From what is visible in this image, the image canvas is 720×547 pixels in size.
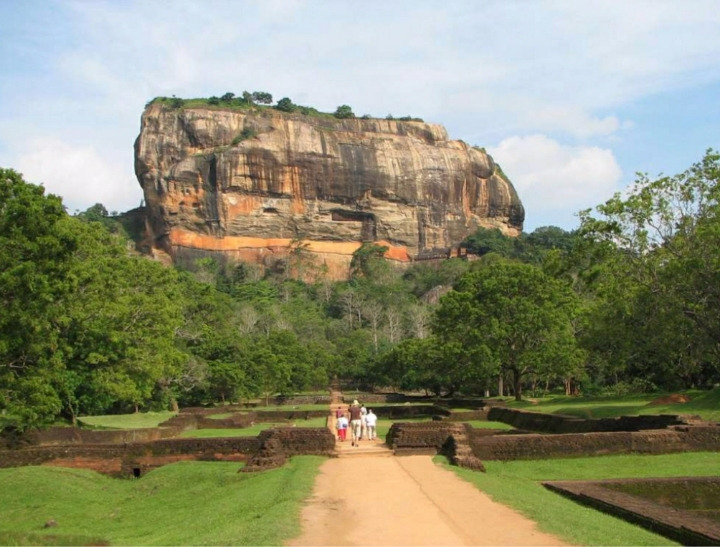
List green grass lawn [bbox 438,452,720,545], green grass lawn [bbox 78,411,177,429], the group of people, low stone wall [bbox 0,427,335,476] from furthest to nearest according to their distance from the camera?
green grass lawn [bbox 78,411,177,429] < the group of people < low stone wall [bbox 0,427,335,476] < green grass lawn [bbox 438,452,720,545]

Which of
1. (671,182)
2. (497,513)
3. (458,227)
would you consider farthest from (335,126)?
(497,513)

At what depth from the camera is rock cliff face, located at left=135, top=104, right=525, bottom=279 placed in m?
109

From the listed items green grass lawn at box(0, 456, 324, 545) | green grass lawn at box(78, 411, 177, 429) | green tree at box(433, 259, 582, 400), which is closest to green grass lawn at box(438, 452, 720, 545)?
green grass lawn at box(0, 456, 324, 545)

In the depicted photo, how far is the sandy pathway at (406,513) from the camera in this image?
8867 mm

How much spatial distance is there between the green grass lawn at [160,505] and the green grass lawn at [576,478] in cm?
318

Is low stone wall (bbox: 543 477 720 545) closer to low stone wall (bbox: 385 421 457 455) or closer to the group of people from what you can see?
low stone wall (bbox: 385 421 457 455)

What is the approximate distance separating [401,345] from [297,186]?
59541 mm

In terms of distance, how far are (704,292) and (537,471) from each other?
41.4 feet

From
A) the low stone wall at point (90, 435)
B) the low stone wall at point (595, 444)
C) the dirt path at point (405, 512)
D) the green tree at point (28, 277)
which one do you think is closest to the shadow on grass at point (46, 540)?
the dirt path at point (405, 512)

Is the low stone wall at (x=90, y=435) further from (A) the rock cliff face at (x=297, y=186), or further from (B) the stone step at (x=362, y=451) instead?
(A) the rock cliff face at (x=297, y=186)

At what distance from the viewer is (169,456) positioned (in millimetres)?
18375

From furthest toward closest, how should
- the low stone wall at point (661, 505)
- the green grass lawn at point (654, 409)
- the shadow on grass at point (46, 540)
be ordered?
the green grass lawn at point (654, 409), the shadow on grass at point (46, 540), the low stone wall at point (661, 505)

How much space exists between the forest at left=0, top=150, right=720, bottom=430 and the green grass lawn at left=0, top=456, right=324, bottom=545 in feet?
7.65

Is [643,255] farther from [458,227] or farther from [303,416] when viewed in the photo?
[458,227]
